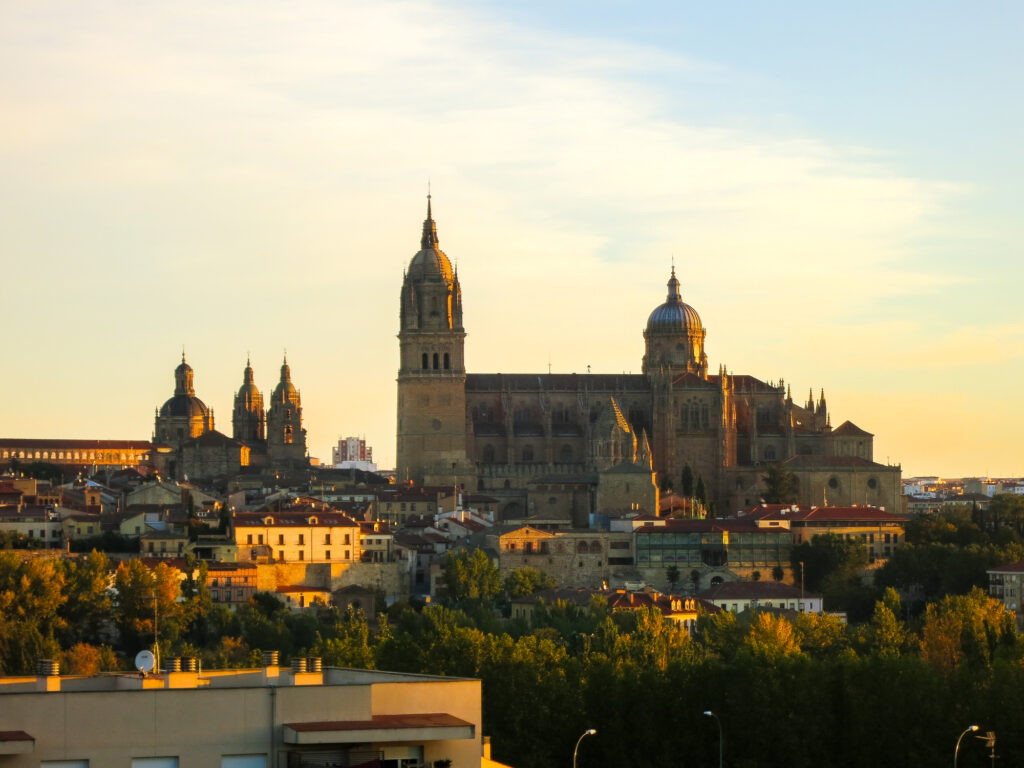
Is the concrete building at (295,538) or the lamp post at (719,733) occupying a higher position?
the concrete building at (295,538)

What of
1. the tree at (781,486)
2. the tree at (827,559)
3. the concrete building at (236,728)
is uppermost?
the tree at (781,486)

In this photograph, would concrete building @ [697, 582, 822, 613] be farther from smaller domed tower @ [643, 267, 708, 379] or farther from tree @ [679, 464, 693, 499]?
smaller domed tower @ [643, 267, 708, 379]

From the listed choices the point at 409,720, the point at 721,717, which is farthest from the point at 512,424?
the point at 409,720

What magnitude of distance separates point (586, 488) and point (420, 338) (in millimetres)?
12910

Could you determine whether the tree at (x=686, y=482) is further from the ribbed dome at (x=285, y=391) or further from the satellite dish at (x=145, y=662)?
Answer: the satellite dish at (x=145, y=662)

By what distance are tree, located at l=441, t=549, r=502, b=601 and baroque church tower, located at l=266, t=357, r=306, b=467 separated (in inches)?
1876

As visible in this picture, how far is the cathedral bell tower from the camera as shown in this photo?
11075cm

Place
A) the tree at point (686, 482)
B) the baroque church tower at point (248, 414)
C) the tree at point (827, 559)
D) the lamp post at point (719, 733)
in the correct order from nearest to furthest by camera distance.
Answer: the lamp post at point (719, 733) < the tree at point (827, 559) < the tree at point (686, 482) < the baroque church tower at point (248, 414)

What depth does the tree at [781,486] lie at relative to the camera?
106125 mm

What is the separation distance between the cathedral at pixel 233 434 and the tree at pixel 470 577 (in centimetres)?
3909

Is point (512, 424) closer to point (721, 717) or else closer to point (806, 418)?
point (806, 418)

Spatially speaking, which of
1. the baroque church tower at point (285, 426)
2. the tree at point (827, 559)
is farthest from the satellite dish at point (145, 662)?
the baroque church tower at point (285, 426)

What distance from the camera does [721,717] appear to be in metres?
50.2

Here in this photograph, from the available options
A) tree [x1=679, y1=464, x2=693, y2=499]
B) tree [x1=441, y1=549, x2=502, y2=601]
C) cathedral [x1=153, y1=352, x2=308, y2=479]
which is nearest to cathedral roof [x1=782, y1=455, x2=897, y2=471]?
tree [x1=679, y1=464, x2=693, y2=499]
